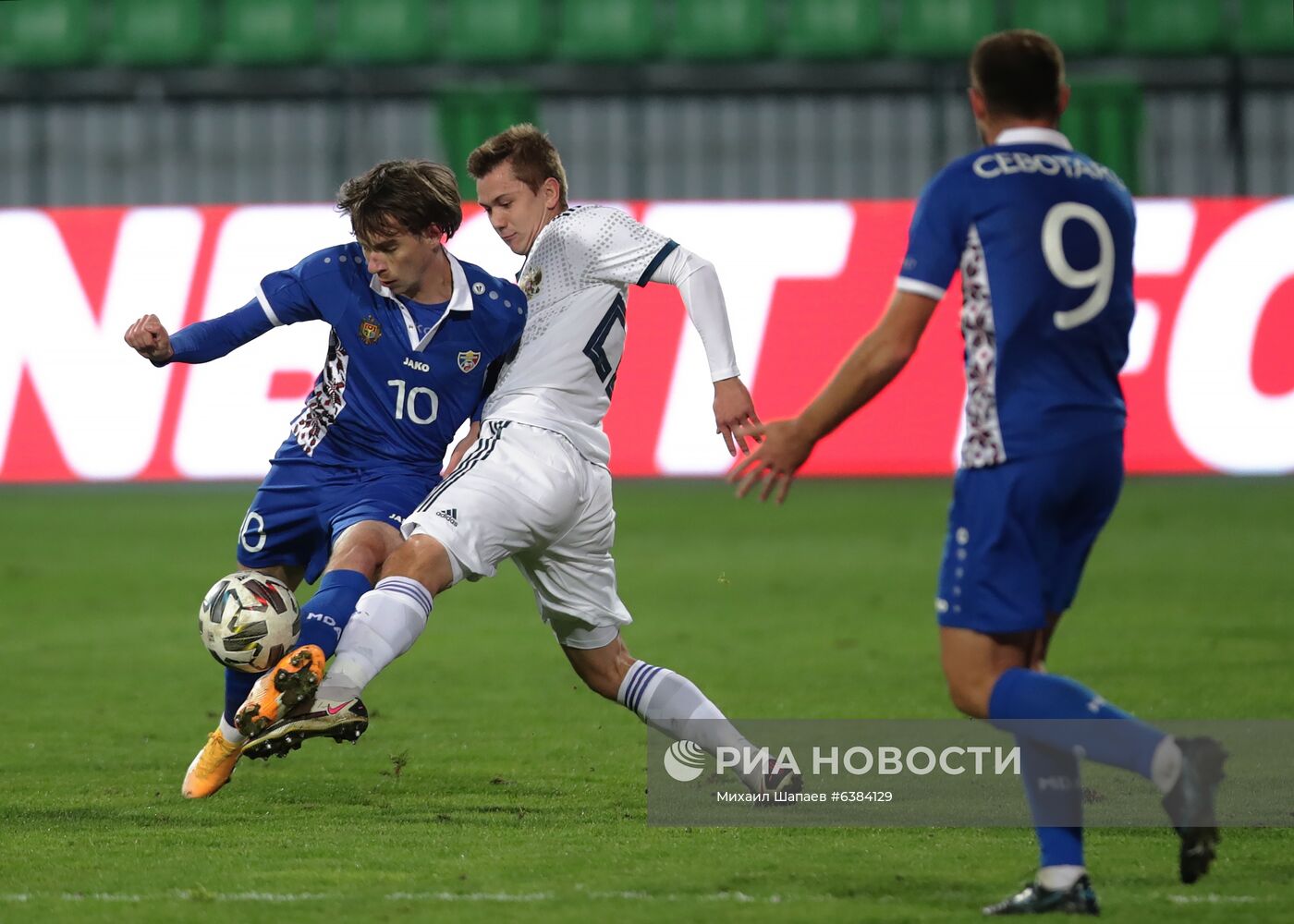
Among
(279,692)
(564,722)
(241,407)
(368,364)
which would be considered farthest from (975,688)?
(241,407)

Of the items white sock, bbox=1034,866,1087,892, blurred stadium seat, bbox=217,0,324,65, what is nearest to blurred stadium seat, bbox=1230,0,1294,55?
blurred stadium seat, bbox=217,0,324,65

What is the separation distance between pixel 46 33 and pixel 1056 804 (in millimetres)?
13099

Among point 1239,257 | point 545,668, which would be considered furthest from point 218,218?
point 1239,257

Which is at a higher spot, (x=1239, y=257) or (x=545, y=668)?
(x=1239, y=257)

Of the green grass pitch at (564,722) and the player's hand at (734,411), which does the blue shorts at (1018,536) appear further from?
the player's hand at (734,411)

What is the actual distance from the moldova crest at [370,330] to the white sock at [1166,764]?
2257 mm

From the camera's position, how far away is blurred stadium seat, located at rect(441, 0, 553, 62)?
47.1 feet

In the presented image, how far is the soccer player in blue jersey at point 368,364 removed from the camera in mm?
4324

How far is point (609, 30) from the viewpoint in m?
14.5

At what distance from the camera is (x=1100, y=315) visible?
3266 millimetres

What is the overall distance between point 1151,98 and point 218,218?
7.67 meters

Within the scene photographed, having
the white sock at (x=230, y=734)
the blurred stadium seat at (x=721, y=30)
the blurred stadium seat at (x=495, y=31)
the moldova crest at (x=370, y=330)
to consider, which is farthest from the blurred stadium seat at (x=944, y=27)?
the white sock at (x=230, y=734)

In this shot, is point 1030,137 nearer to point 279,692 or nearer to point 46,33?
point 279,692

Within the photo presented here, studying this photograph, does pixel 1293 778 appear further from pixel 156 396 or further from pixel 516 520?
pixel 156 396
